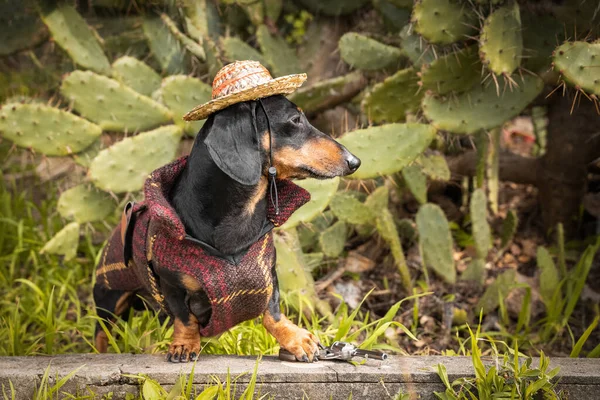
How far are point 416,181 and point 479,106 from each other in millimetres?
670

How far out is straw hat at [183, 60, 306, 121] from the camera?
2.11 m

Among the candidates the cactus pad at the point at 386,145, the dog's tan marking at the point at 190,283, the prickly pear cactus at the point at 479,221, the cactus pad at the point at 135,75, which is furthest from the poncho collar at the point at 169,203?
the cactus pad at the point at 135,75

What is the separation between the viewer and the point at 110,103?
12.9 ft

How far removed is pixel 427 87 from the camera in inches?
143

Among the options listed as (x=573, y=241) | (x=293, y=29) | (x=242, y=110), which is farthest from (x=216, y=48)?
(x=573, y=241)

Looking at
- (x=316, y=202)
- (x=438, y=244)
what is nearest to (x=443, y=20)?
(x=316, y=202)

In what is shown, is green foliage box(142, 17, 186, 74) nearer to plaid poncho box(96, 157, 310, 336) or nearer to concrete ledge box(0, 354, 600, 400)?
plaid poncho box(96, 157, 310, 336)

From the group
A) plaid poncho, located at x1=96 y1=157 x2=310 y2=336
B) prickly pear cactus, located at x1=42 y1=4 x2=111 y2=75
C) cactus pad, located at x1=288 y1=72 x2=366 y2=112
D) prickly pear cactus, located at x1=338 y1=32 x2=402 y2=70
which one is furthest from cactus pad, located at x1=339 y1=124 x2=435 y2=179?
prickly pear cactus, located at x1=42 y1=4 x2=111 y2=75

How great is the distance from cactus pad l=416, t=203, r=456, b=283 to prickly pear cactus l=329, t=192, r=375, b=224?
0.92ft

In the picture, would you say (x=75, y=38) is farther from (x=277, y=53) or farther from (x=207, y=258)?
(x=207, y=258)

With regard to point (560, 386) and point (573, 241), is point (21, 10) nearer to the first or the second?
point (573, 241)

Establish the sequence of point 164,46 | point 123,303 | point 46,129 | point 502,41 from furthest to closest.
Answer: point 164,46 < point 46,129 < point 502,41 < point 123,303

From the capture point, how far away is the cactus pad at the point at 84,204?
3.98 meters

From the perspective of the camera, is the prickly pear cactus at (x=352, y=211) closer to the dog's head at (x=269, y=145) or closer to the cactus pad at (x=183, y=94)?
the cactus pad at (x=183, y=94)
